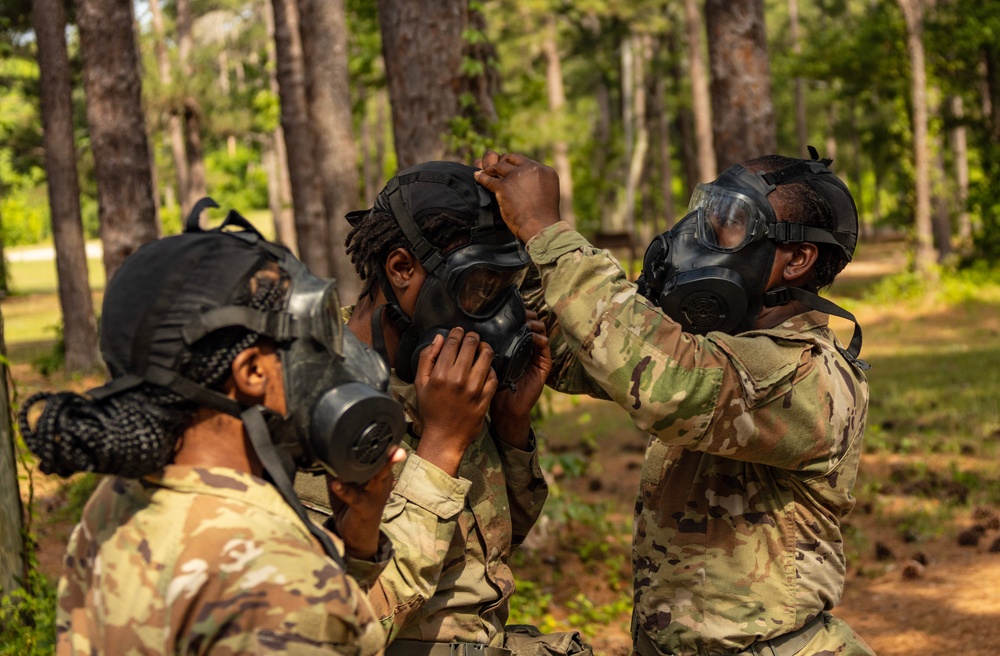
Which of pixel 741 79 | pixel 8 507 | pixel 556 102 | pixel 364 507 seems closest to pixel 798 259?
→ pixel 364 507

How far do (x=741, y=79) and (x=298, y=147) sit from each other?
710 centimetres

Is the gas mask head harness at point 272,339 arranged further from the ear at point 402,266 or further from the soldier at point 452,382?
the ear at point 402,266

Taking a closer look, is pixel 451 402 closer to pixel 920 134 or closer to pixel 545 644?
pixel 545 644

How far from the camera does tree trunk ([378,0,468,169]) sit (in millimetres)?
6125

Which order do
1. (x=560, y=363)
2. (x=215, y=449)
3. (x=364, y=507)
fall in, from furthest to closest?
1. (x=560, y=363)
2. (x=364, y=507)
3. (x=215, y=449)

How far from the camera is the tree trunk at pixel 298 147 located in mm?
14523

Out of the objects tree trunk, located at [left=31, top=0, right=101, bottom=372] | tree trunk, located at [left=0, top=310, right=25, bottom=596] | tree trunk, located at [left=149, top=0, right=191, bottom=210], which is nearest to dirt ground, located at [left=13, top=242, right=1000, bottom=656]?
tree trunk, located at [left=0, top=310, right=25, bottom=596]

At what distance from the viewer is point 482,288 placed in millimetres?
2748

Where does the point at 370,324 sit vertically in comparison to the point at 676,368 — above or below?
above

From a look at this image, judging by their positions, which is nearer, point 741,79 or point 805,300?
point 805,300

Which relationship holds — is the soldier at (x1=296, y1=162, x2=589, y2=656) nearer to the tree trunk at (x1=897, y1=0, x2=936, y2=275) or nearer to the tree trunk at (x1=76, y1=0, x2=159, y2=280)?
the tree trunk at (x1=76, y1=0, x2=159, y2=280)

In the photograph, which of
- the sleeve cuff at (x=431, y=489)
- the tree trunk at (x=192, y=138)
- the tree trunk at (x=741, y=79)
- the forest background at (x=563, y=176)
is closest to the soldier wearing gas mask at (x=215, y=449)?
the sleeve cuff at (x=431, y=489)

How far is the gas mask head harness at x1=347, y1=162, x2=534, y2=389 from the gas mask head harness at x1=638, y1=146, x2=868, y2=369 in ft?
1.57

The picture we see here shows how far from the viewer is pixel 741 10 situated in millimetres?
9742
